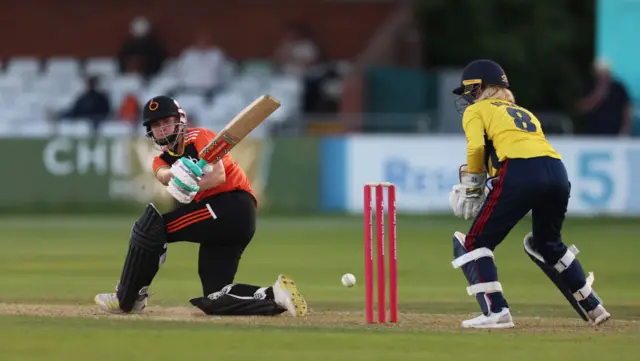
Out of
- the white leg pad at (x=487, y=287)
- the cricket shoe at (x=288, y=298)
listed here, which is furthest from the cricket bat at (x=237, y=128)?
the white leg pad at (x=487, y=287)

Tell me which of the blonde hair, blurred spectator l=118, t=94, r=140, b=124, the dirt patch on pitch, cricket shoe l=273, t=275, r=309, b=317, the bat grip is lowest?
the dirt patch on pitch

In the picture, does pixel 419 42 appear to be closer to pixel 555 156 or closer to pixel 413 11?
pixel 413 11

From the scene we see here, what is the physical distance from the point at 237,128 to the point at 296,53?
15583mm

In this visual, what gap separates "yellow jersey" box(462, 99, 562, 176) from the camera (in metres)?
8.94

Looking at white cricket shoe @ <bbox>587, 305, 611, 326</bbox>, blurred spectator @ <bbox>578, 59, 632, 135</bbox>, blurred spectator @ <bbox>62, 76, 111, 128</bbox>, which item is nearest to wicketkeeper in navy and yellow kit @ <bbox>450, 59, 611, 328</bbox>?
white cricket shoe @ <bbox>587, 305, 611, 326</bbox>

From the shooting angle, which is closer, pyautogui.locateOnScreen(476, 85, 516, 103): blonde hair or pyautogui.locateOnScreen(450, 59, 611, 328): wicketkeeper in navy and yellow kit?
pyautogui.locateOnScreen(450, 59, 611, 328): wicketkeeper in navy and yellow kit

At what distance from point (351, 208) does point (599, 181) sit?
12.5ft

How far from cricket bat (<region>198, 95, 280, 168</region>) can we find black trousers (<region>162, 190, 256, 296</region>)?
0.43 meters

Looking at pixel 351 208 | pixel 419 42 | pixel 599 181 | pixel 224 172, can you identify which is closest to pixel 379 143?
pixel 351 208

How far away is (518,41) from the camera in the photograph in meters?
28.9

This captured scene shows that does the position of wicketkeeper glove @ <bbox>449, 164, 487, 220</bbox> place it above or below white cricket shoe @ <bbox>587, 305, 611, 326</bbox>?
above

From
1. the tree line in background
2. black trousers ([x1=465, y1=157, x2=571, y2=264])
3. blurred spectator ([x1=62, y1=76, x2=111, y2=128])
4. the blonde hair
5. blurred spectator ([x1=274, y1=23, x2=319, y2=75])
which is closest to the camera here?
black trousers ([x1=465, y1=157, x2=571, y2=264])

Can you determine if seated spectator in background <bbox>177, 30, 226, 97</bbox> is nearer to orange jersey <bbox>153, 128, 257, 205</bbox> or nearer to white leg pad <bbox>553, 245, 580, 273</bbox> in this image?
orange jersey <bbox>153, 128, 257, 205</bbox>

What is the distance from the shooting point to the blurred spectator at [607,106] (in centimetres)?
2170
